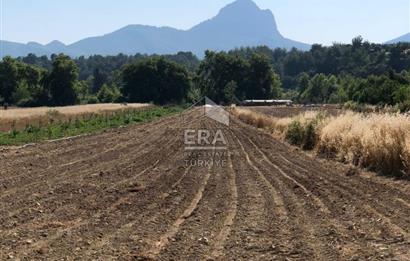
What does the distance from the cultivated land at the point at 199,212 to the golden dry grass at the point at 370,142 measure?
25.1 inches

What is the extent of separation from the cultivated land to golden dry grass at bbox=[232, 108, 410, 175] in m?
0.64

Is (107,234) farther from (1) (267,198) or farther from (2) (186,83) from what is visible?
(2) (186,83)

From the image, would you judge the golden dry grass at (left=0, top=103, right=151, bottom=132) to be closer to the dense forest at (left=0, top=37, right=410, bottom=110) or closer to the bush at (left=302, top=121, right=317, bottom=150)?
the bush at (left=302, top=121, right=317, bottom=150)

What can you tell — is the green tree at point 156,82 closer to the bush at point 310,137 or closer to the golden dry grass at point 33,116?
the golden dry grass at point 33,116

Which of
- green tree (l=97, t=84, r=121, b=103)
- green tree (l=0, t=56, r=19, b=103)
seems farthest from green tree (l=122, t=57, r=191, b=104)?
green tree (l=0, t=56, r=19, b=103)

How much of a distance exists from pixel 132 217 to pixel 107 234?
103 cm

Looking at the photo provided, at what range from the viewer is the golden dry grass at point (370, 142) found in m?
11.7

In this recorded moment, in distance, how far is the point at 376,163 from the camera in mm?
12492

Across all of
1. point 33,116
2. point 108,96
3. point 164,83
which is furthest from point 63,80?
point 33,116

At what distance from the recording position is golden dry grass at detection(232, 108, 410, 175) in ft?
38.4

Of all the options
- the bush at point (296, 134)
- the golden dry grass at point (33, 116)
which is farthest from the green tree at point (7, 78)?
the bush at point (296, 134)

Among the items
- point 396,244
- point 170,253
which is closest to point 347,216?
point 396,244

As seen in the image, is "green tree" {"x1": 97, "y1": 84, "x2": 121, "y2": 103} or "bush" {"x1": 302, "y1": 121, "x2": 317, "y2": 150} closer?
"bush" {"x1": 302, "y1": 121, "x2": 317, "y2": 150}

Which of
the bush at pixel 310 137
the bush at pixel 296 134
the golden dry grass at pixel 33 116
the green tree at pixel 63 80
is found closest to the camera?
the bush at pixel 310 137
